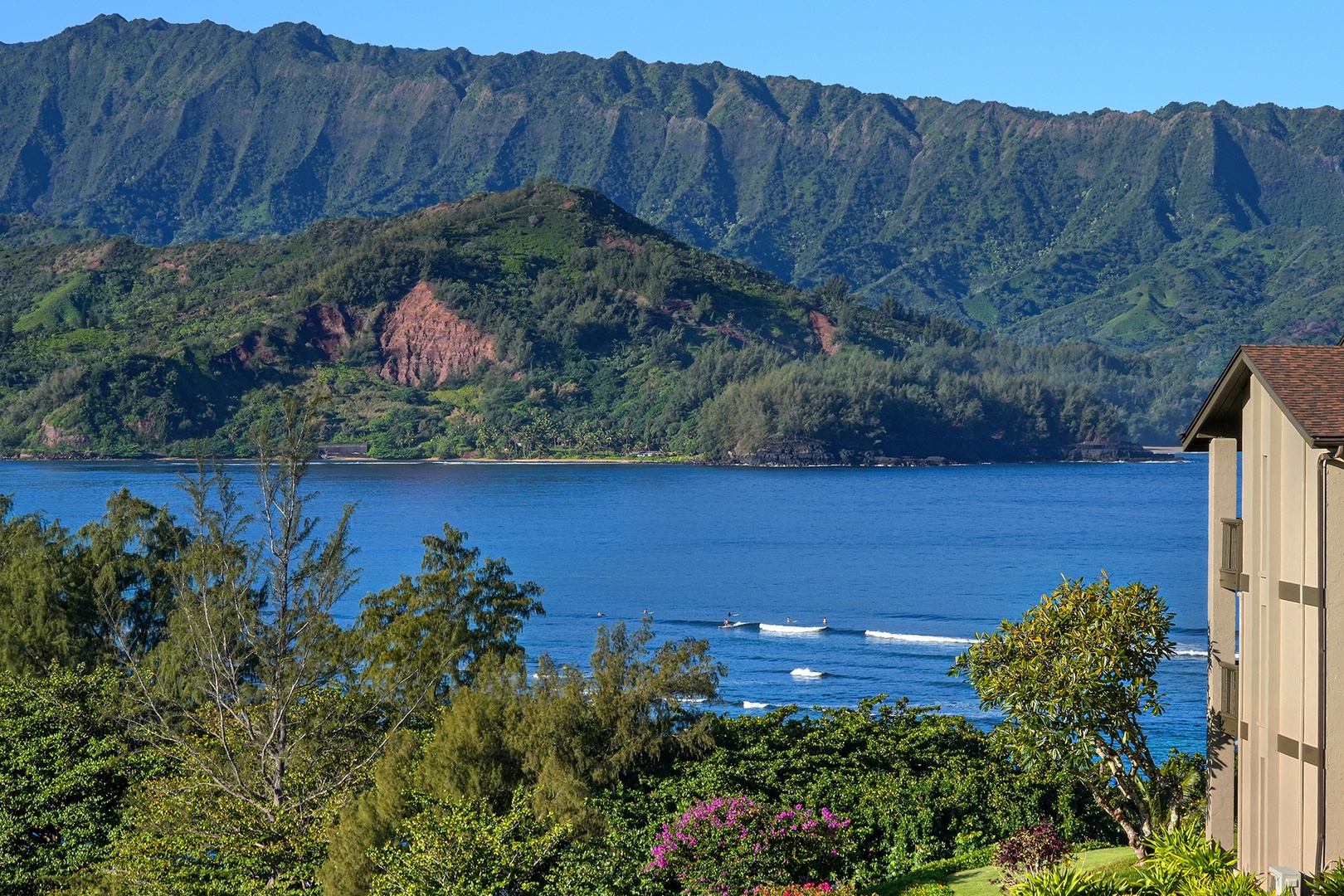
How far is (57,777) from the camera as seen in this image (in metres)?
28.2

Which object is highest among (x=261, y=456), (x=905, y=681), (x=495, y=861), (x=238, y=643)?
(x=261, y=456)

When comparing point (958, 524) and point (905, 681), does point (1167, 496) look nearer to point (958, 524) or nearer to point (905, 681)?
point (958, 524)

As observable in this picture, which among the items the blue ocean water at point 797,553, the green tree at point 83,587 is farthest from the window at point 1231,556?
the blue ocean water at point 797,553

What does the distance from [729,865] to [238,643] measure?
909cm

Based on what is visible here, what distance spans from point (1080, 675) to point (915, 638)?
56.4 metres

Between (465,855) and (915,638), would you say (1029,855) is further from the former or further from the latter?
(915,638)

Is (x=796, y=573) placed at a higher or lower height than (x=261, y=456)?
lower

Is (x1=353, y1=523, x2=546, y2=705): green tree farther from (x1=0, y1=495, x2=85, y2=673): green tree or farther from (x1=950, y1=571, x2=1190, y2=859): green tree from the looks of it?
(x1=950, y1=571, x2=1190, y2=859): green tree

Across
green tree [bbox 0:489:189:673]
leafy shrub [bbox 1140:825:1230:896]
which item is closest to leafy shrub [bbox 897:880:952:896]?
leafy shrub [bbox 1140:825:1230:896]

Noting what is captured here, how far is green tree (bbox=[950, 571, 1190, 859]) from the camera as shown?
63.2 ft

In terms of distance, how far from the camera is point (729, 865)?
22.5 metres

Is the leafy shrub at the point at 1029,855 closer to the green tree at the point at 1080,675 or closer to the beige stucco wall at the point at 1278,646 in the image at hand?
the green tree at the point at 1080,675

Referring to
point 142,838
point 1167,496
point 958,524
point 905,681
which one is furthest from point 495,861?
point 1167,496

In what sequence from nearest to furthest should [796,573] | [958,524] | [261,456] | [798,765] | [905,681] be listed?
[261,456], [798,765], [905,681], [796,573], [958,524]
